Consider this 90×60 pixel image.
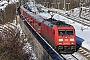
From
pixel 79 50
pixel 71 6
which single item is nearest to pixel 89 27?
pixel 79 50

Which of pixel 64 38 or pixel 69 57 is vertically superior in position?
pixel 64 38

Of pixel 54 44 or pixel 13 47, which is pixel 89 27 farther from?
pixel 13 47

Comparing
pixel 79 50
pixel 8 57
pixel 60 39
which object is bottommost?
pixel 79 50

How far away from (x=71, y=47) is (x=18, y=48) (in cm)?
904

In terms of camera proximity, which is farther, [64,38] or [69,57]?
[64,38]

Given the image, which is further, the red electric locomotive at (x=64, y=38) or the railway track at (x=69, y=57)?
the red electric locomotive at (x=64, y=38)

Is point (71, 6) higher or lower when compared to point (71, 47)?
lower

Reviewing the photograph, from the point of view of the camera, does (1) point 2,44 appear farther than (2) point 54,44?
No

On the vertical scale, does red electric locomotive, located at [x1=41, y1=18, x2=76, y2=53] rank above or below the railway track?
above

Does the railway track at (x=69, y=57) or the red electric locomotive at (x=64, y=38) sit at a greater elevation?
the red electric locomotive at (x=64, y=38)

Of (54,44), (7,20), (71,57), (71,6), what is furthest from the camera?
(71,6)

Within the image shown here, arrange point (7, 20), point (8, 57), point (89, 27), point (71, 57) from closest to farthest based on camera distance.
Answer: point (8, 57), point (71, 57), point (89, 27), point (7, 20)

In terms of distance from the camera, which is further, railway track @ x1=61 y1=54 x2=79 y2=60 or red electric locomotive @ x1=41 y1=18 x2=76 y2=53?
red electric locomotive @ x1=41 y1=18 x2=76 y2=53

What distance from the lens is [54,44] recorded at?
80.6 ft
